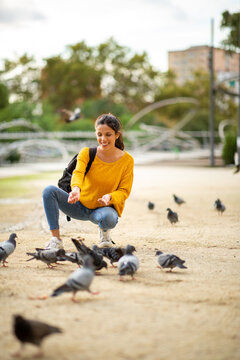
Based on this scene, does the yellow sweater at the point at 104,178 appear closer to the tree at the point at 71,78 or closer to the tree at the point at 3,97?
the tree at the point at 3,97

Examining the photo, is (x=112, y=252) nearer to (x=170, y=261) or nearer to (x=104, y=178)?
(x=170, y=261)

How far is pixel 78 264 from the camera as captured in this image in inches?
191

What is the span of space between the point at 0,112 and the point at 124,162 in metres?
33.5

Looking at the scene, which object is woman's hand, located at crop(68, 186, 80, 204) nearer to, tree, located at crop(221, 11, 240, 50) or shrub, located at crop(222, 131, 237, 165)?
shrub, located at crop(222, 131, 237, 165)

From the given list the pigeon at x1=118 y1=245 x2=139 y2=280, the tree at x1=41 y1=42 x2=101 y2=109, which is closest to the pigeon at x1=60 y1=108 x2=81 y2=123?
the pigeon at x1=118 y1=245 x2=139 y2=280

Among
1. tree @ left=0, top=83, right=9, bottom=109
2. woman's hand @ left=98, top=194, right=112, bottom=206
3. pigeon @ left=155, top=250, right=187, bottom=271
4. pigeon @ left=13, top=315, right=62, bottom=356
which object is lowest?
pigeon @ left=155, top=250, right=187, bottom=271

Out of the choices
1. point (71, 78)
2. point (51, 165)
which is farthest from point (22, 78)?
point (51, 165)

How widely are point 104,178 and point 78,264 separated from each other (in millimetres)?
1292

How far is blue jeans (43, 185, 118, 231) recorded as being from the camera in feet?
19.2

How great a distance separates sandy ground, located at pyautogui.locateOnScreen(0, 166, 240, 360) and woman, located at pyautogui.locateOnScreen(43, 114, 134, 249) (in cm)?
56

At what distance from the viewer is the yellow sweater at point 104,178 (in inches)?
230

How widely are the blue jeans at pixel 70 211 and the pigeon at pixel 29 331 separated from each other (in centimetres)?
286

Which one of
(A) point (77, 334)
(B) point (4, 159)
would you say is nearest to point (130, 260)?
(A) point (77, 334)

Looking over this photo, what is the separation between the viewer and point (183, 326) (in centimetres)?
347
